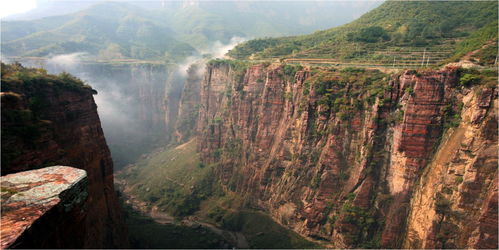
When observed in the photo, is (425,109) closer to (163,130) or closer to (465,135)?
(465,135)

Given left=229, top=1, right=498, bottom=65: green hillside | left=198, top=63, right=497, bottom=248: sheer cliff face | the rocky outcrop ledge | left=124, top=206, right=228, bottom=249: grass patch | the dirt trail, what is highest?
left=229, top=1, right=498, bottom=65: green hillside

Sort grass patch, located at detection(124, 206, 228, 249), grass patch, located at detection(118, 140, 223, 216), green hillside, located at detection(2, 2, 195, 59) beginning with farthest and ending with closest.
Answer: green hillside, located at detection(2, 2, 195, 59)
grass patch, located at detection(118, 140, 223, 216)
grass patch, located at detection(124, 206, 228, 249)

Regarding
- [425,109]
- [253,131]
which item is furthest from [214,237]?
[425,109]

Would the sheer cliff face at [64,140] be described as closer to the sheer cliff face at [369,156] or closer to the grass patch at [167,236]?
the grass patch at [167,236]

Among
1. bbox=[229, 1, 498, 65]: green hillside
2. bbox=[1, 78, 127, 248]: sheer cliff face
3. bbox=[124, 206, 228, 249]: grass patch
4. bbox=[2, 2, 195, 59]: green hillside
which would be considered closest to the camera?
bbox=[1, 78, 127, 248]: sheer cliff face

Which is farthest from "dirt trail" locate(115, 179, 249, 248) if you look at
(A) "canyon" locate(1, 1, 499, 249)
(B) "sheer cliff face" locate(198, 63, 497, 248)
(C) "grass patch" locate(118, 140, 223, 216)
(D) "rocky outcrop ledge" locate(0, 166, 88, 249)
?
(D) "rocky outcrop ledge" locate(0, 166, 88, 249)

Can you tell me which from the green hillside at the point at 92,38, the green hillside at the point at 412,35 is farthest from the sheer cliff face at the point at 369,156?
the green hillside at the point at 92,38

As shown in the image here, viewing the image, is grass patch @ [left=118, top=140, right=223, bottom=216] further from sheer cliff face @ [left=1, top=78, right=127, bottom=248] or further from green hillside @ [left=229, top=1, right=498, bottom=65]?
green hillside @ [left=229, top=1, right=498, bottom=65]
